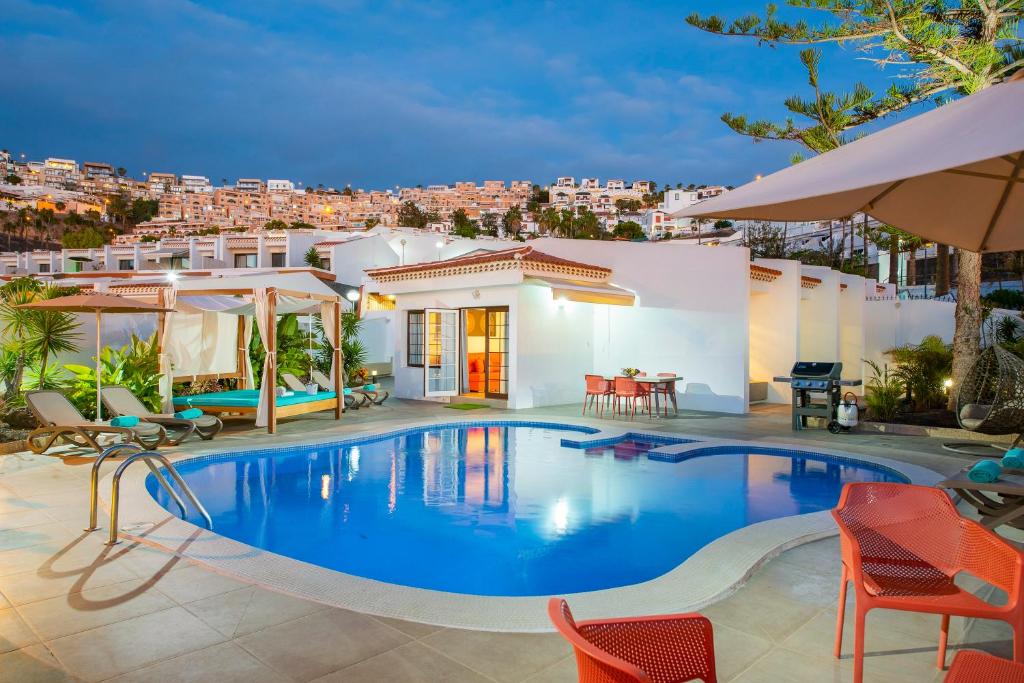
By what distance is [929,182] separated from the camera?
13.6 ft

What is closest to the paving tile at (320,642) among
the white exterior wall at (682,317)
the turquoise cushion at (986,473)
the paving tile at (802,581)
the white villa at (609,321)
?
the paving tile at (802,581)

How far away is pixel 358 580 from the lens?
4.41 m

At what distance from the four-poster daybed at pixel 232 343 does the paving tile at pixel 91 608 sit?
7.31 metres

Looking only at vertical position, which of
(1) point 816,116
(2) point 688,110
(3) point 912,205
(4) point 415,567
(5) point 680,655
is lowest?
(4) point 415,567

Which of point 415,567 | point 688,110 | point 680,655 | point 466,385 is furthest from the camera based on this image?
Answer: point 688,110

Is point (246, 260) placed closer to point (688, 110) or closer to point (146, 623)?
point (146, 623)

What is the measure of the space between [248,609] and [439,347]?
12.6m

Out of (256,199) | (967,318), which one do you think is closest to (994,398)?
(967,318)

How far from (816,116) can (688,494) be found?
9.60 metres

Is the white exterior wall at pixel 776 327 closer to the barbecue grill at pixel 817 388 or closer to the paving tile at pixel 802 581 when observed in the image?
the barbecue grill at pixel 817 388

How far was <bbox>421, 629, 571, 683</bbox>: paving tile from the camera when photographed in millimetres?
3197

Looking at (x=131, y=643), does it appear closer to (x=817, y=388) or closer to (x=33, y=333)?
(x=33, y=333)

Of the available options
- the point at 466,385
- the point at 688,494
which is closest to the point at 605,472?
the point at 688,494

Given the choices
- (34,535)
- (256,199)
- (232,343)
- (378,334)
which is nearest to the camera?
(34,535)
